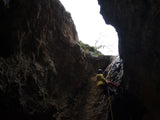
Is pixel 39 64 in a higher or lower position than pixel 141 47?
lower

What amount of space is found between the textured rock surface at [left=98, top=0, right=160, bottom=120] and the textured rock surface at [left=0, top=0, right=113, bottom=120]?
140 inches

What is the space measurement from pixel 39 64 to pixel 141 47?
4656 millimetres

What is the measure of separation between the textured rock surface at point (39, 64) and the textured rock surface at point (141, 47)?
3.55 meters

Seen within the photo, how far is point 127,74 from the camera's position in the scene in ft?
20.2

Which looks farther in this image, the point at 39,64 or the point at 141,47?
the point at 39,64

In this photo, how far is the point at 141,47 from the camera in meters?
5.00

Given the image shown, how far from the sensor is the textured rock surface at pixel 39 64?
536 cm

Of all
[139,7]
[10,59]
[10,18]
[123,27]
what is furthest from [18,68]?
[139,7]

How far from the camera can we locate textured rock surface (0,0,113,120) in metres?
5.36

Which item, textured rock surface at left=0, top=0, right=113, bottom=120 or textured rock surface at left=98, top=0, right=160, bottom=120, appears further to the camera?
textured rock surface at left=0, top=0, right=113, bottom=120

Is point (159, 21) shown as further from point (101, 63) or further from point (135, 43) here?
point (101, 63)

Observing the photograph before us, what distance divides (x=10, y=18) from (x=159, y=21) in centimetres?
545

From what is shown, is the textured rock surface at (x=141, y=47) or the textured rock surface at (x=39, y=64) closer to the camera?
the textured rock surface at (x=141, y=47)

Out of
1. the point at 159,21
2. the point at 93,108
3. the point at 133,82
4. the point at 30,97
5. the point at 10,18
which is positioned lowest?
the point at 93,108
